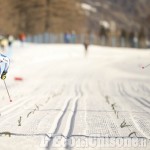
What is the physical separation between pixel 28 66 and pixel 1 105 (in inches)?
928

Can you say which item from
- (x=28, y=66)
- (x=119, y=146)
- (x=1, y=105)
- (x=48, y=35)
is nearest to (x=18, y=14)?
(x=48, y=35)

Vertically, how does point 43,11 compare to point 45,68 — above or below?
Result: above

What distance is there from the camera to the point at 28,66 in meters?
36.7

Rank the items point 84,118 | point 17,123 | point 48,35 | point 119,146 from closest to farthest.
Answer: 1. point 119,146
2. point 17,123
3. point 84,118
4. point 48,35

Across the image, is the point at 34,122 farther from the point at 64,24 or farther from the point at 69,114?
the point at 64,24

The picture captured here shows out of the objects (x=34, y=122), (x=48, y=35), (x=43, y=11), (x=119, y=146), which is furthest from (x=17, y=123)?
(x=43, y=11)

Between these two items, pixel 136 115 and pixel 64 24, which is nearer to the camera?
pixel 136 115

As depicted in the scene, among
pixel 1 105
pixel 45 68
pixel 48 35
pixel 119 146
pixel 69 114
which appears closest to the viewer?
pixel 119 146

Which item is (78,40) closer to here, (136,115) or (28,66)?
(28,66)

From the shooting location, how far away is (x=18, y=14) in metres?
75.1

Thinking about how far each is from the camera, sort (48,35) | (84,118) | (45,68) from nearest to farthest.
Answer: (84,118) < (45,68) < (48,35)

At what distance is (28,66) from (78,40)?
30.4 m

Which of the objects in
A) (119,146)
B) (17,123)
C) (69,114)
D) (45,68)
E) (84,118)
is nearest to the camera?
(119,146)

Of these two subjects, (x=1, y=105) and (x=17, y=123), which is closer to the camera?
(x=17, y=123)
